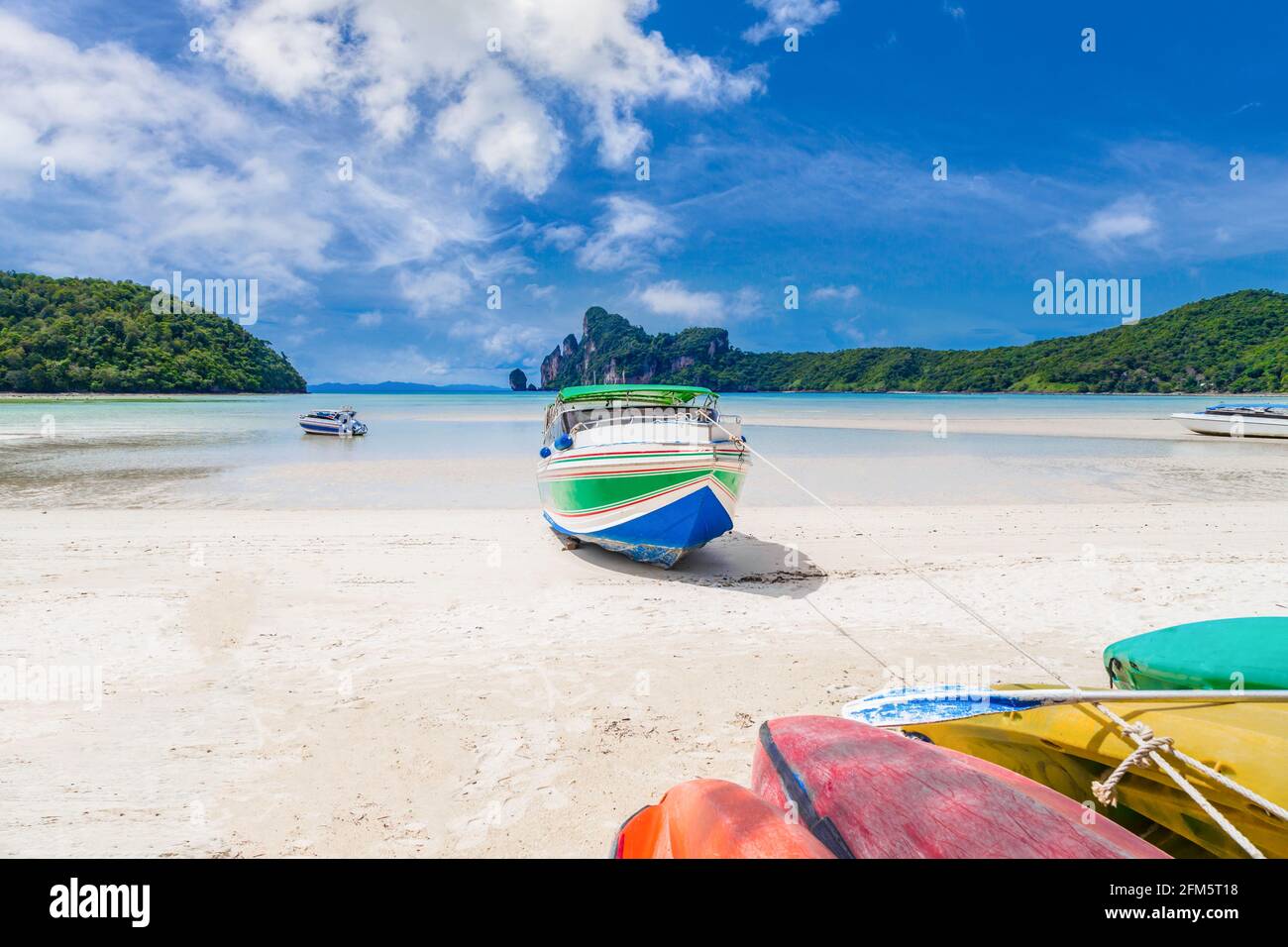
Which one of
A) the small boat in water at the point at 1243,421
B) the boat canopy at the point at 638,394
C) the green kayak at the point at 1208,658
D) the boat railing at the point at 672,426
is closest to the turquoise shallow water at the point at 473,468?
the small boat in water at the point at 1243,421

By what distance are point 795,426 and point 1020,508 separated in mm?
32990

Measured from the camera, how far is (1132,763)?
274cm

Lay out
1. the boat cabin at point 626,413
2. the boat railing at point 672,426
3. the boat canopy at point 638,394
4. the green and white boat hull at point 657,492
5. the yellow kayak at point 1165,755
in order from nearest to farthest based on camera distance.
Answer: the yellow kayak at point 1165,755
the green and white boat hull at point 657,492
the boat railing at point 672,426
the boat cabin at point 626,413
the boat canopy at point 638,394

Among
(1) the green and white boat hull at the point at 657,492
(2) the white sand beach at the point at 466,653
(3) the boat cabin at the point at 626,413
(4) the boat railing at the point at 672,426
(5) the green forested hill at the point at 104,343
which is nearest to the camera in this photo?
(2) the white sand beach at the point at 466,653

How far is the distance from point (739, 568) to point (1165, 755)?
6.98 meters

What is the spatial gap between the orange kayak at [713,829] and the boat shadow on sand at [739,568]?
5.86m

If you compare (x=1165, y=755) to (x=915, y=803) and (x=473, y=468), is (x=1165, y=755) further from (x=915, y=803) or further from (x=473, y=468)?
(x=473, y=468)

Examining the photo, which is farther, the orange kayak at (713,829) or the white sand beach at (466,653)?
the white sand beach at (466,653)

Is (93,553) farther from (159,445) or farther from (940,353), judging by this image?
(940,353)

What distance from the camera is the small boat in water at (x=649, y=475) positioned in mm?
8953

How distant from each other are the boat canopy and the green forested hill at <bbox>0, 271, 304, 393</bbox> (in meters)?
102

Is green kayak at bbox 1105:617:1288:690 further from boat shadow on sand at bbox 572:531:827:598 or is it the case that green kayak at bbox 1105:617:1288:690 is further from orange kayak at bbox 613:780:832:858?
boat shadow on sand at bbox 572:531:827:598

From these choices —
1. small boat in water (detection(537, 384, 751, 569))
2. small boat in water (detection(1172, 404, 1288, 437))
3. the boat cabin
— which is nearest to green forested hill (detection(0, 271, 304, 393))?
the boat cabin

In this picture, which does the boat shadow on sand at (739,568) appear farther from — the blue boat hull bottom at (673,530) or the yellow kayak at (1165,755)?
the yellow kayak at (1165,755)
